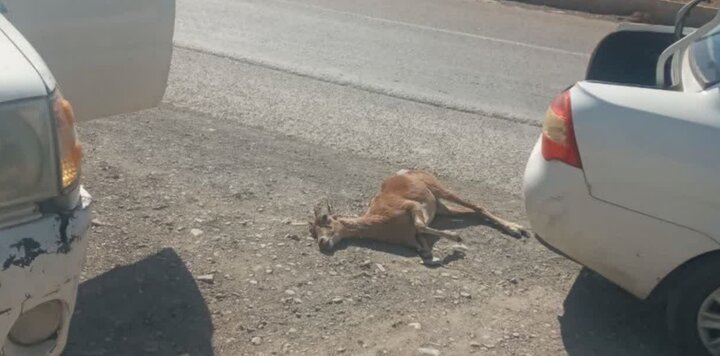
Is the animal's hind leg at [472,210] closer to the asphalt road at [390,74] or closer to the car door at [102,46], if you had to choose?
A: the asphalt road at [390,74]

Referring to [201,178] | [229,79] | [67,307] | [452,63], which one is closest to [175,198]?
[201,178]

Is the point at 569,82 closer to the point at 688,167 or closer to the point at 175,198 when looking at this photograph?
the point at 175,198

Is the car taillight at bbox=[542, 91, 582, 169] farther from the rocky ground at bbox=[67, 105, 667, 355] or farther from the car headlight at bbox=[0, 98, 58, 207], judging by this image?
the car headlight at bbox=[0, 98, 58, 207]

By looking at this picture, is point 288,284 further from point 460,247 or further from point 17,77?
point 17,77

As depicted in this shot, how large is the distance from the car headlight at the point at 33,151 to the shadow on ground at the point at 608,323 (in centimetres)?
225

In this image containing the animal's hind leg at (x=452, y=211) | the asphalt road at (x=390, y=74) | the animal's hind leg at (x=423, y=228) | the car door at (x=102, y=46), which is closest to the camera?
the car door at (x=102, y=46)

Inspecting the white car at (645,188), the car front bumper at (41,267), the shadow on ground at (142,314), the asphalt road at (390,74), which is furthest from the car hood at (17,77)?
the asphalt road at (390,74)

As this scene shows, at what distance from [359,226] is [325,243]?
0.88ft

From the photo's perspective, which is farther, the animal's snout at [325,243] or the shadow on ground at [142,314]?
the animal's snout at [325,243]

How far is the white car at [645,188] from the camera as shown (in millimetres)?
3957

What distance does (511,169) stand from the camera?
21.7 feet

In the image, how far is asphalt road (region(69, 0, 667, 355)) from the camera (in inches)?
169

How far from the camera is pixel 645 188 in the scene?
4020mm

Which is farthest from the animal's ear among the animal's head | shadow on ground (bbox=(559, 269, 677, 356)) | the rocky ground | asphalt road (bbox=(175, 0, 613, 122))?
asphalt road (bbox=(175, 0, 613, 122))
